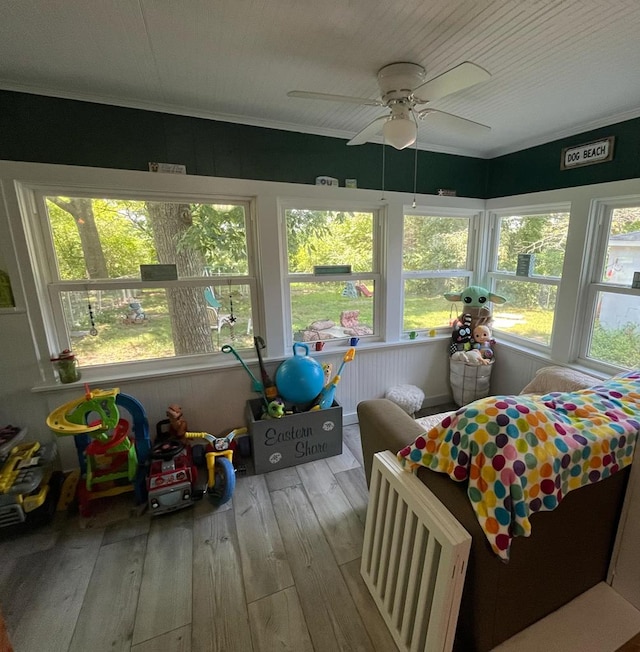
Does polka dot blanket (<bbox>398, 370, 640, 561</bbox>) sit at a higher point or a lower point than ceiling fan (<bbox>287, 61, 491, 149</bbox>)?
lower

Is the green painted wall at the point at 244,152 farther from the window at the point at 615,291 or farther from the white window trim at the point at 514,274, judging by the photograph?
the window at the point at 615,291

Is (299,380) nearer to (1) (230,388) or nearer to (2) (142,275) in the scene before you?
(1) (230,388)

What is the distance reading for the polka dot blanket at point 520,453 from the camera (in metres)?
0.86

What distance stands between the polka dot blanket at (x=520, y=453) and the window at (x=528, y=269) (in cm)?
166

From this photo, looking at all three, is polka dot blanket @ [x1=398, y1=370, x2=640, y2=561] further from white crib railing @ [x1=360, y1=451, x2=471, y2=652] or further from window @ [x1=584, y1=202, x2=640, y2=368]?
window @ [x1=584, y1=202, x2=640, y2=368]

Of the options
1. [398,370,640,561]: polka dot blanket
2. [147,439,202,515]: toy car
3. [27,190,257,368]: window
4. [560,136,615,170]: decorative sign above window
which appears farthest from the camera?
[560,136,615,170]: decorative sign above window

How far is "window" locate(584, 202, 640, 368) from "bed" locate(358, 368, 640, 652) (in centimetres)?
144

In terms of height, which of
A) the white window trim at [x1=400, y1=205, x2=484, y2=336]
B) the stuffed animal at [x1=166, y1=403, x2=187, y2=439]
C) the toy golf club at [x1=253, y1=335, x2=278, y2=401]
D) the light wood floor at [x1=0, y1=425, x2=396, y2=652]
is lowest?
the light wood floor at [x1=0, y1=425, x2=396, y2=652]

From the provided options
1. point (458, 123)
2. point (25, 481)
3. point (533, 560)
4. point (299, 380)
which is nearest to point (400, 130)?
point (458, 123)

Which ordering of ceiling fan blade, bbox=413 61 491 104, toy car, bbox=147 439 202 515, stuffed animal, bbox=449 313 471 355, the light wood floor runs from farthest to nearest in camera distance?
1. stuffed animal, bbox=449 313 471 355
2. toy car, bbox=147 439 202 515
3. the light wood floor
4. ceiling fan blade, bbox=413 61 491 104

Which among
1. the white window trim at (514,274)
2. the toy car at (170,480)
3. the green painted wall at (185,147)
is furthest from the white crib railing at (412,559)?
the white window trim at (514,274)

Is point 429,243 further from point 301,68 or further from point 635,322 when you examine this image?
point 301,68

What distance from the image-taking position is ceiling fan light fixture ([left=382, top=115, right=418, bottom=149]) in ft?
4.46

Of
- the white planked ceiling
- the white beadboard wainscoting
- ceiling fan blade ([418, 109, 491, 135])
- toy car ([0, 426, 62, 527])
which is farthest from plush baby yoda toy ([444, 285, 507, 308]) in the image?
toy car ([0, 426, 62, 527])
